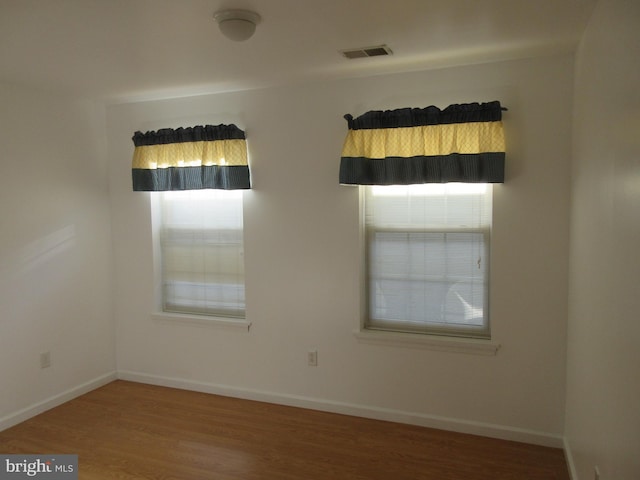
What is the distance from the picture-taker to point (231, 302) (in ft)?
12.7

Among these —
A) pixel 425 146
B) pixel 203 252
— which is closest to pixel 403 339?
pixel 425 146

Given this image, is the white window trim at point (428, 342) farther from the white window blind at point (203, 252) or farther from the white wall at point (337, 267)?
the white window blind at point (203, 252)

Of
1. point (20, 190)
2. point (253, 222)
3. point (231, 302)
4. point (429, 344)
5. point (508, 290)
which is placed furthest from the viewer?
point (231, 302)

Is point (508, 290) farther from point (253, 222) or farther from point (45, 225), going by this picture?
point (45, 225)

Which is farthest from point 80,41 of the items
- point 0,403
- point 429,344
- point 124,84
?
point 429,344

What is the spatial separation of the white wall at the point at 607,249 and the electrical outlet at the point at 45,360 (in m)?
3.73

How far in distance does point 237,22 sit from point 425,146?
146 centimetres

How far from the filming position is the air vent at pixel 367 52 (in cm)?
269

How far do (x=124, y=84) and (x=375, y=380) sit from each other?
9.59 feet

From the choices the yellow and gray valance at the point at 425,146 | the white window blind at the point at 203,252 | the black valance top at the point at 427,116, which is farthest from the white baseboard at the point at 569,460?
the white window blind at the point at 203,252

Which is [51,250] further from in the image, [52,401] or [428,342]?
[428,342]

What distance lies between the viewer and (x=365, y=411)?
3359 mm

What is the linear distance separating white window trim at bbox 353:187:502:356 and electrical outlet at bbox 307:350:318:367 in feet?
1.23

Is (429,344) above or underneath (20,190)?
underneath
